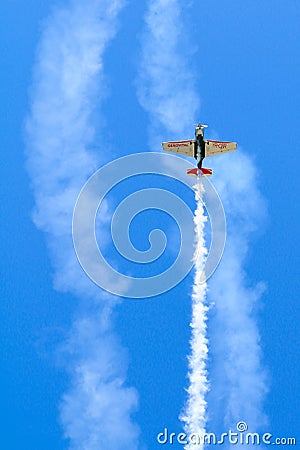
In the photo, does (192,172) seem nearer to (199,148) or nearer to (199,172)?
(199,172)

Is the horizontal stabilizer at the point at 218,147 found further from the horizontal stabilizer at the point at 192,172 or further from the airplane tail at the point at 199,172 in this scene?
the horizontal stabilizer at the point at 192,172

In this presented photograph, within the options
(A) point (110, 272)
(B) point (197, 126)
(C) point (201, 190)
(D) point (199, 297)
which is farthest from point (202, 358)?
(B) point (197, 126)

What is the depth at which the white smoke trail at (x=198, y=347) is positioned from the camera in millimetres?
51531

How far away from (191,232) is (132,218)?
16.1 ft

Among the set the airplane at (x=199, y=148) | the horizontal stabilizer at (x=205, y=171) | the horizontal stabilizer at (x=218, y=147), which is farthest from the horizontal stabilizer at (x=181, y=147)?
the horizontal stabilizer at (x=205, y=171)

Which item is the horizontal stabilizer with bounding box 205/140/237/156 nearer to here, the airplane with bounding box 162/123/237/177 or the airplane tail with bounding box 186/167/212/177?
the airplane with bounding box 162/123/237/177

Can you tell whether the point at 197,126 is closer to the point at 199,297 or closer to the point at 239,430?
the point at 199,297

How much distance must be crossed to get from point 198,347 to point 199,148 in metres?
15.7

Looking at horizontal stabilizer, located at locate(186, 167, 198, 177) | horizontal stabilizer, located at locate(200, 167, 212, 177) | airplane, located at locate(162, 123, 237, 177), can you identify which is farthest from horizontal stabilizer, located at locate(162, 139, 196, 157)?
horizontal stabilizer, located at locate(200, 167, 212, 177)

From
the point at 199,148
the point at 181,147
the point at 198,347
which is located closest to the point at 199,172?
the point at 199,148

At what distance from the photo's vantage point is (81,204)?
5406 centimetres

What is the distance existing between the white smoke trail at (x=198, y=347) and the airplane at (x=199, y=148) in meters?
1.96

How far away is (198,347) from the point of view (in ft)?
174

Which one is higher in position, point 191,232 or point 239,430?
A: point 191,232
